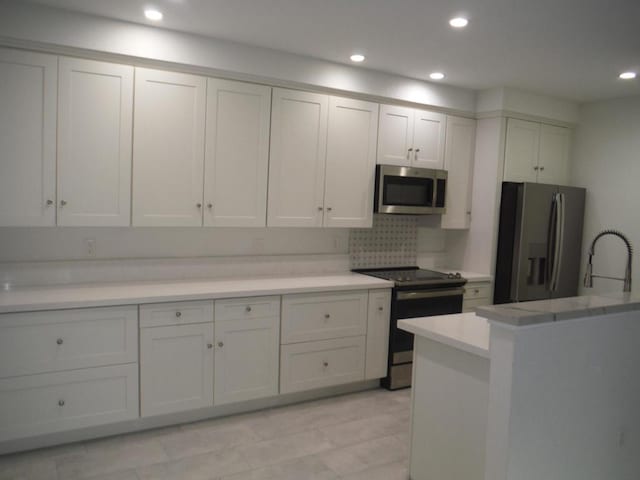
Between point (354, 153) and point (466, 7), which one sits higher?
point (466, 7)

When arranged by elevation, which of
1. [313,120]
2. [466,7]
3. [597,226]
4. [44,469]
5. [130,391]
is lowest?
[44,469]

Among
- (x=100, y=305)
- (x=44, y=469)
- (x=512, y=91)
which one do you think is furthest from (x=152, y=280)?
(x=512, y=91)

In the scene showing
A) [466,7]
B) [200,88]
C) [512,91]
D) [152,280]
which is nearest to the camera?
[466,7]

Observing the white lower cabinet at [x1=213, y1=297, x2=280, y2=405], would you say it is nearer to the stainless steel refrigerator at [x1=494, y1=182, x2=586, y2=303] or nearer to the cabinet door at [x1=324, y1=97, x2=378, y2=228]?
the cabinet door at [x1=324, y1=97, x2=378, y2=228]

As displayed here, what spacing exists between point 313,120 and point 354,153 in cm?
44

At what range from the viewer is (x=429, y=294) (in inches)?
154

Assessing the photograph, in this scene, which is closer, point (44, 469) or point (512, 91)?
point (44, 469)

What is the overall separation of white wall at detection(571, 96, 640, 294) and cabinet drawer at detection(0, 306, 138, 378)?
4051 mm

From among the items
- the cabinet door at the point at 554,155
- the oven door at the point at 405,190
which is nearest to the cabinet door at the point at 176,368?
the oven door at the point at 405,190

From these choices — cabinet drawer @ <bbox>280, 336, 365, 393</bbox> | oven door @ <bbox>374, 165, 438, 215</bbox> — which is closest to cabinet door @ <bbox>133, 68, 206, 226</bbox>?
cabinet drawer @ <bbox>280, 336, 365, 393</bbox>

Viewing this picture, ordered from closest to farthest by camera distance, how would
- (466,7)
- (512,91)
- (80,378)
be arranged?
(466,7) < (80,378) < (512,91)

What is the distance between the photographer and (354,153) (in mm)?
3846

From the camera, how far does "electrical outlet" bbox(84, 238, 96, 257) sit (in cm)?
323

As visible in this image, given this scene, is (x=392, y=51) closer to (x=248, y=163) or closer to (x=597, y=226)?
(x=248, y=163)
